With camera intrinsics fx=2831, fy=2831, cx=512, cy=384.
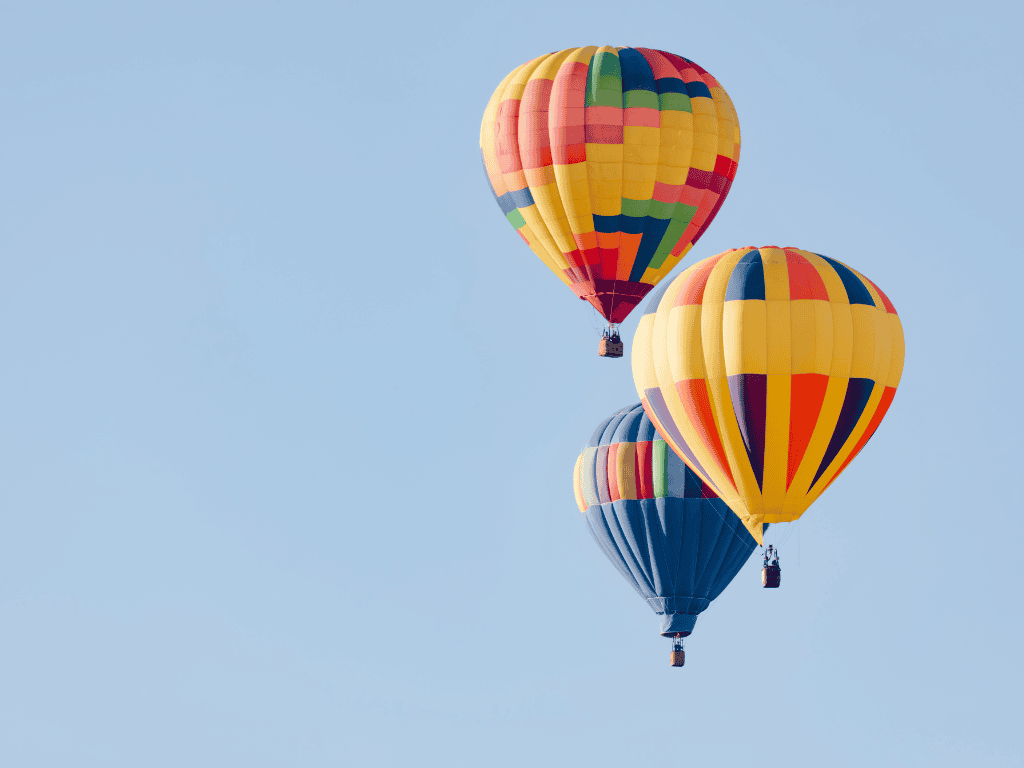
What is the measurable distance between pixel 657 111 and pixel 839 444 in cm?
686

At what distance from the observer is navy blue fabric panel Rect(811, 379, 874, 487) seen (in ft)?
134

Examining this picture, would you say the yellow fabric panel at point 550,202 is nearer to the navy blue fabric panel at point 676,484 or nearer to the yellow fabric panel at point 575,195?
the yellow fabric panel at point 575,195

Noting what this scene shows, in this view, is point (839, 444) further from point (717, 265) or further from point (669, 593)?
point (669, 593)

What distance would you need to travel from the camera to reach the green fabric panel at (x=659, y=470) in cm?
4647

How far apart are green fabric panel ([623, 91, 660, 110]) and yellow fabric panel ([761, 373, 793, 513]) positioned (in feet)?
20.3

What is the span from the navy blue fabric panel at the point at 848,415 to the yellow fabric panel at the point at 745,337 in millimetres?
1316

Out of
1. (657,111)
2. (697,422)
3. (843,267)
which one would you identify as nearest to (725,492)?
(697,422)

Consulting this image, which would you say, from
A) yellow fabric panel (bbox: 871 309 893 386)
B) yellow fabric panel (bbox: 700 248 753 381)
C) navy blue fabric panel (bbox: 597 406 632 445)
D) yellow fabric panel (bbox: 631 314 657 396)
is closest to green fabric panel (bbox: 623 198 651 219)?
yellow fabric panel (bbox: 631 314 657 396)

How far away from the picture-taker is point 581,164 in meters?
44.5

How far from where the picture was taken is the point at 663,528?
1829 inches

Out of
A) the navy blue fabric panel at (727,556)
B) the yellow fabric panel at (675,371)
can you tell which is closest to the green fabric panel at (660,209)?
the yellow fabric panel at (675,371)

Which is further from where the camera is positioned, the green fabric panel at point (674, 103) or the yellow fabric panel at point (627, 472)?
the yellow fabric panel at point (627, 472)

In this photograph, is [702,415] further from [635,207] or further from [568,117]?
[568,117]

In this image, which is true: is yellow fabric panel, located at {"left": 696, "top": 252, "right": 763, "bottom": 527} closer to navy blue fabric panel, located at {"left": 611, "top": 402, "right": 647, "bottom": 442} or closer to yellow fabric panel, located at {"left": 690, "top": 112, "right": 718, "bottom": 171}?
yellow fabric panel, located at {"left": 690, "top": 112, "right": 718, "bottom": 171}
